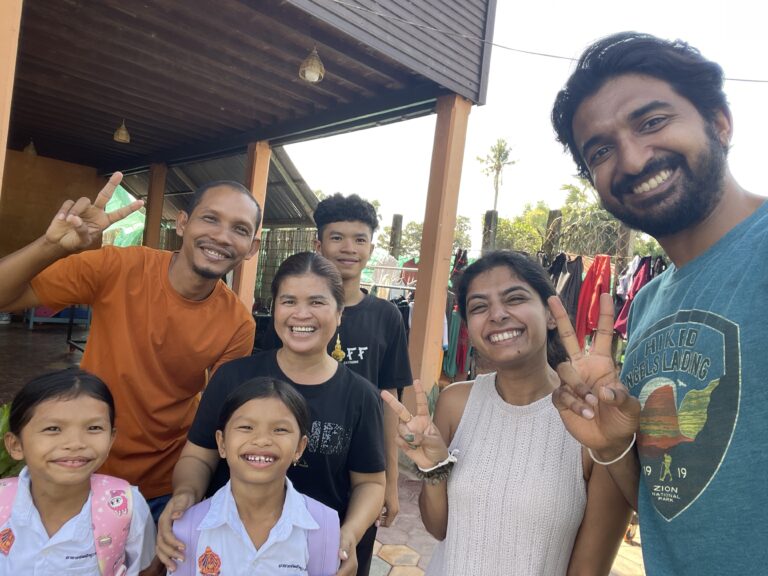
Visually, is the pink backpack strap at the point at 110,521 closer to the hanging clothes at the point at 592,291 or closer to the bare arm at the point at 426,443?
the bare arm at the point at 426,443

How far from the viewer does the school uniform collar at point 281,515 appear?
1.53 m

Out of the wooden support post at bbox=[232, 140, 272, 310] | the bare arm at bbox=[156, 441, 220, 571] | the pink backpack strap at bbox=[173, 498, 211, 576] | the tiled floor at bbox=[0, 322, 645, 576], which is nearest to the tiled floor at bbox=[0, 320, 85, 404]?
the tiled floor at bbox=[0, 322, 645, 576]

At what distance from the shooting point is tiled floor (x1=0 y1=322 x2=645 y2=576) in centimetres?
339

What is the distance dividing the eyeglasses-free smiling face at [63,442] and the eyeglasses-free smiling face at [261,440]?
46cm

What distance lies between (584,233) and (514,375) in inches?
721

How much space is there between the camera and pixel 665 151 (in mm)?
1199

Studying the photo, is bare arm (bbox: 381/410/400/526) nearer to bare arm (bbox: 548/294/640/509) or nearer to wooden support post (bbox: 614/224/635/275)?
bare arm (bbox: 548/294/640/509)

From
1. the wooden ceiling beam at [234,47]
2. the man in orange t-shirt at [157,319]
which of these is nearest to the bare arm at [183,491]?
the man in orange t-shirt at [157,319]

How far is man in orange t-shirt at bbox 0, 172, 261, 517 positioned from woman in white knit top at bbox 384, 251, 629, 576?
1.02 metres

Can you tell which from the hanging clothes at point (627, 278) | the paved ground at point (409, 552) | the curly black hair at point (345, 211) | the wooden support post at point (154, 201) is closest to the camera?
the curly black hair at point (345, 211)

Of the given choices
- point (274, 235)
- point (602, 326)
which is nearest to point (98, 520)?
point (602, 326)

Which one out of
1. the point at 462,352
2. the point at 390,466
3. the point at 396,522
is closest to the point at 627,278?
the point at 462,352

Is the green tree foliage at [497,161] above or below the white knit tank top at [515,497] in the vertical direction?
above

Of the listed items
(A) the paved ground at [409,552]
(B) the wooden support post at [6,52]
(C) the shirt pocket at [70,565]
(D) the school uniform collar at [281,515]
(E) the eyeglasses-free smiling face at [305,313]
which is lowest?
(A) the paved ground at [409,552]
